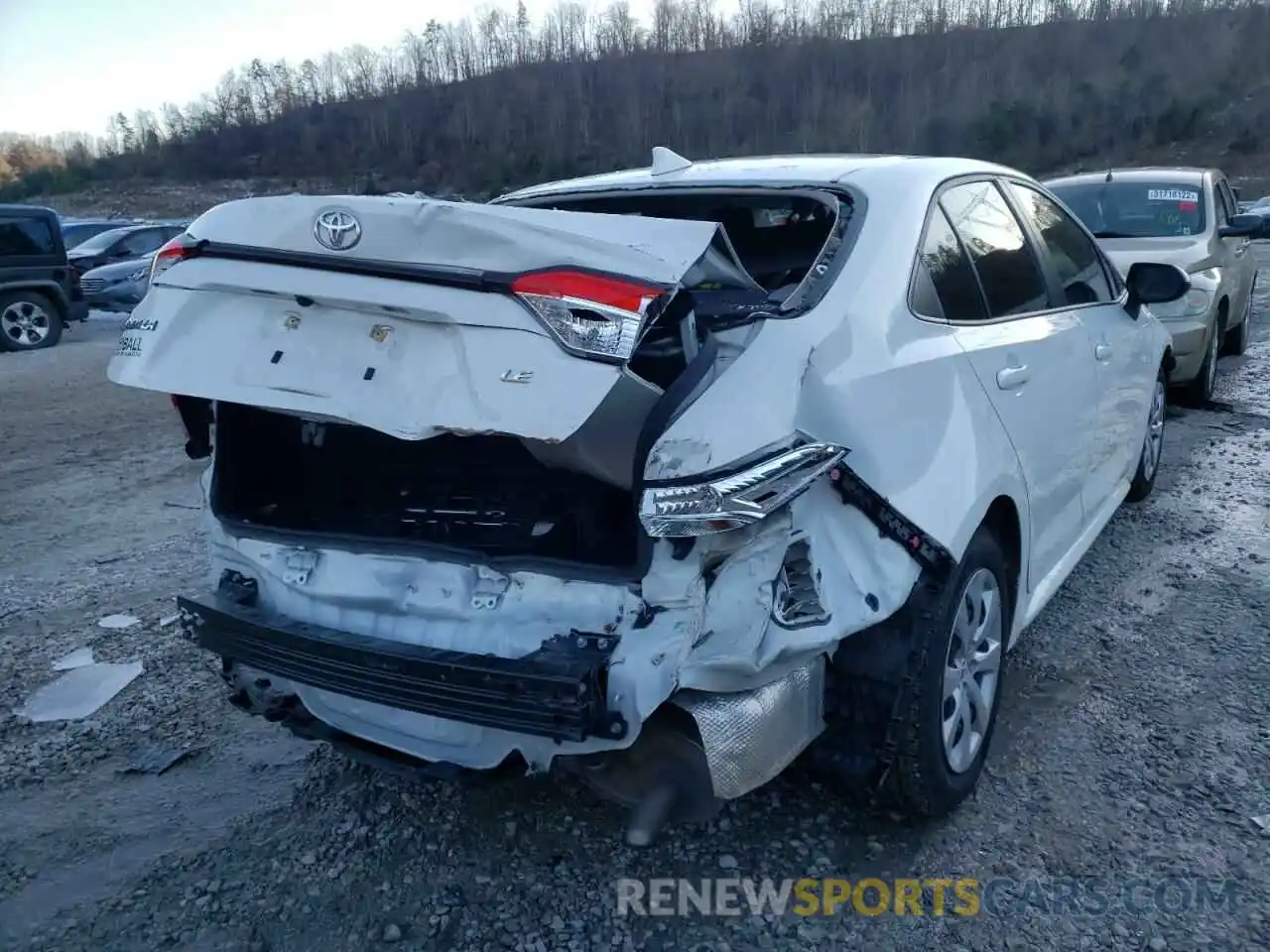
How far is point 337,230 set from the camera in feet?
7.71

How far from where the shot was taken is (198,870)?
9.02 ft

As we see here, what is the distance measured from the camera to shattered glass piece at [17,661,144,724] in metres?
3.64

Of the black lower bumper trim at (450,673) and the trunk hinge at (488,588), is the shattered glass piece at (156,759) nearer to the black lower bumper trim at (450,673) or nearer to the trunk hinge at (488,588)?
the black lower bumper trim at (450,673)

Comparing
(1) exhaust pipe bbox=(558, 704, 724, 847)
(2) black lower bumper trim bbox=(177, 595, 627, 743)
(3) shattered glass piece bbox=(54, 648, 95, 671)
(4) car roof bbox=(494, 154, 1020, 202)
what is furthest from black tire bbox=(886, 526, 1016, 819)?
(3) shattered glass piece bbox=(54, 648, 95, 671)

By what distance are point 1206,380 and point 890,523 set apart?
20.1 feet

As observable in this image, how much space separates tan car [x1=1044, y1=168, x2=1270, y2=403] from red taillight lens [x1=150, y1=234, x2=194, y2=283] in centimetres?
624

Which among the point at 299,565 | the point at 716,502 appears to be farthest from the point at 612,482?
the point at 299,565

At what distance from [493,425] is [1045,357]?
6.54 feet

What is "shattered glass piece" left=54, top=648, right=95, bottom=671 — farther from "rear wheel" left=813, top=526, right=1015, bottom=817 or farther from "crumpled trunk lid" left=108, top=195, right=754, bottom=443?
"rear wheel" left=813, top=526, right=1015, bottom=817

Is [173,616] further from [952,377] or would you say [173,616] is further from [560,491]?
[952,377]

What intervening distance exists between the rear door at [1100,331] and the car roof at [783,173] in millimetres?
356

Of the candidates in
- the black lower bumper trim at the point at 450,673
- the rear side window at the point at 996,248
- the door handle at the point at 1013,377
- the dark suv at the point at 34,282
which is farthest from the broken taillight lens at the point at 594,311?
the dark suv at the point at 34,282

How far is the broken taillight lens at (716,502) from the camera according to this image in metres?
2.07

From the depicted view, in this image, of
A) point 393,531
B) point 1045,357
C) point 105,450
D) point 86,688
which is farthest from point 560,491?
point 105,450
